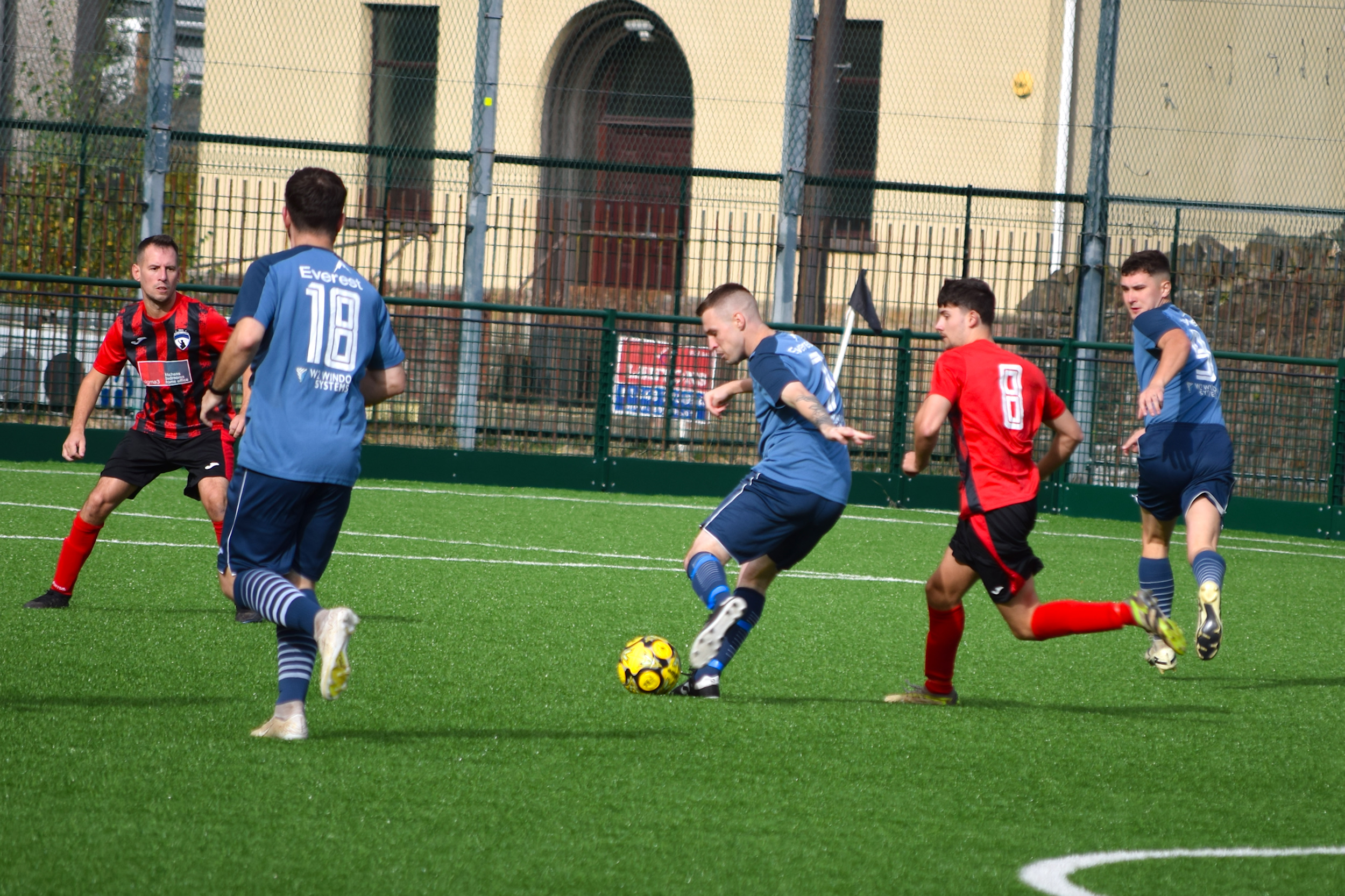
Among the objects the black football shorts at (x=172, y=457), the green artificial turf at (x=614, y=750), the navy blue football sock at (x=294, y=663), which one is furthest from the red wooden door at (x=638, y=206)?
the navy blue football sock at (x=294, y=663)

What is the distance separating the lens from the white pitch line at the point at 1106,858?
350 centimetres

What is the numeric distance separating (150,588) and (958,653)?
4.02m

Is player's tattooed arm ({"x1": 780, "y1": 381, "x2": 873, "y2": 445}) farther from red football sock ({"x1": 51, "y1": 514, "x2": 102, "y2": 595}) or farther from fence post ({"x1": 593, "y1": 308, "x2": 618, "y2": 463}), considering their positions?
fence post ({"x1": 593, "y1": 308, "x2": 618, "y2": 463})

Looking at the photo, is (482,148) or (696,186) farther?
(696,186)

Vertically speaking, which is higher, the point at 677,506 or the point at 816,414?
the point at 816,414

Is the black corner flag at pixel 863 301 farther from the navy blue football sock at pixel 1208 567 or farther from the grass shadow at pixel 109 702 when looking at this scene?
the grass shadow at pixel 109 702

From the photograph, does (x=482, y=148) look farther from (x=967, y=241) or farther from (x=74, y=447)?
(x=74, y=447)

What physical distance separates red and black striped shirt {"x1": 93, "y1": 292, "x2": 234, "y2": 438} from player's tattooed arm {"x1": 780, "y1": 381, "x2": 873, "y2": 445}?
124 inches

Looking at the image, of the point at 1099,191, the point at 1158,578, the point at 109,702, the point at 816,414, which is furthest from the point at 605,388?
the point at 109,702

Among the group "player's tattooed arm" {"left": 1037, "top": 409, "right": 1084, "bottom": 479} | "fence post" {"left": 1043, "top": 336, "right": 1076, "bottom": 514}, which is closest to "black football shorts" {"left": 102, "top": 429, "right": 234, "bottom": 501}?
"player's tattooed arm" {"left": 1037, "top": 409, "right": 1084, "bottom": 479}

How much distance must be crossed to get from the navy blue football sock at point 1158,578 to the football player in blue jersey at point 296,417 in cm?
403

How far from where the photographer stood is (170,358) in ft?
24.0

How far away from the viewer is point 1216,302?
15.0 metres

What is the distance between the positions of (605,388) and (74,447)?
285 inches
